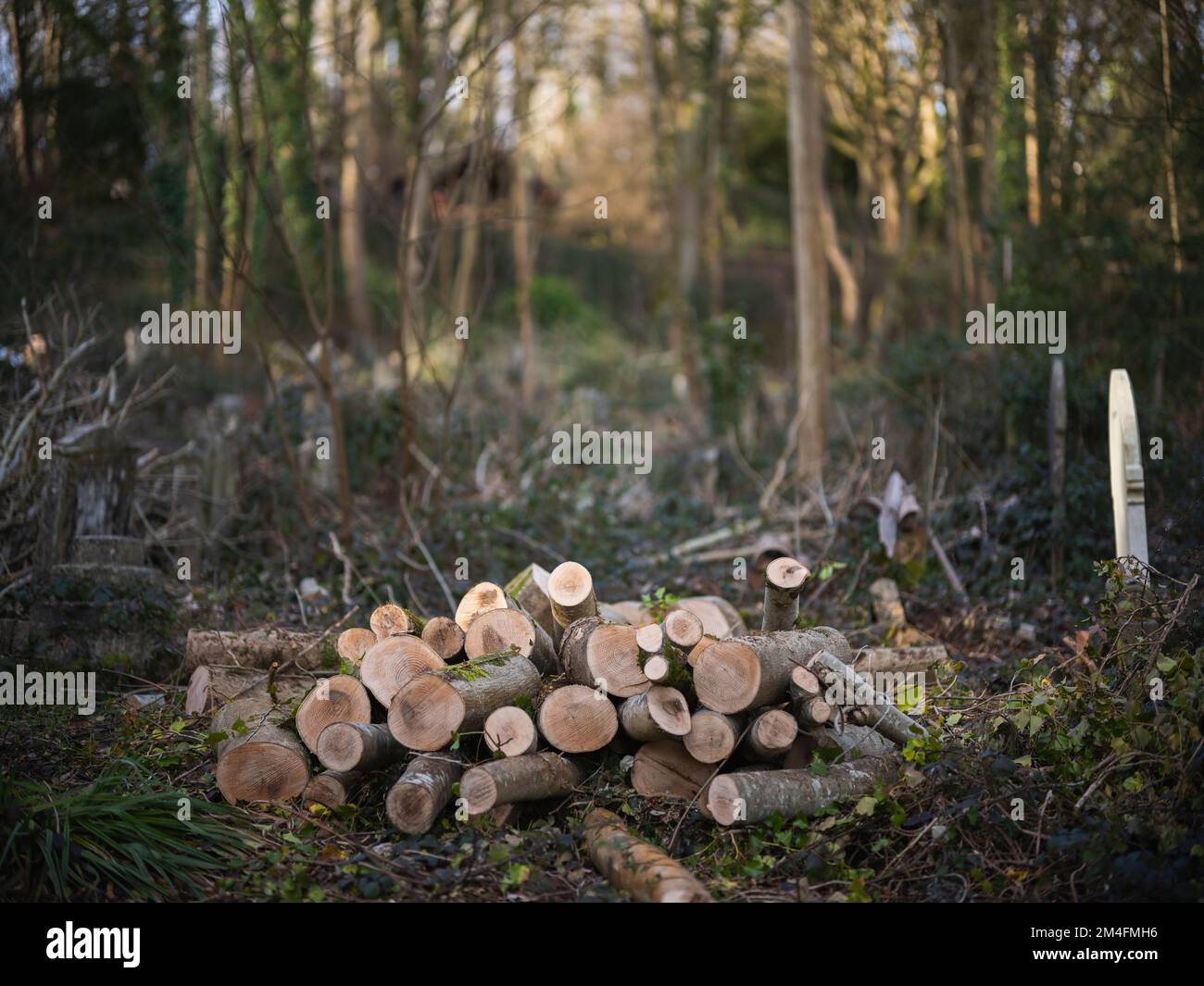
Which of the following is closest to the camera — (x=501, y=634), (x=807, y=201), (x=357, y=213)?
(x=501, y=634)

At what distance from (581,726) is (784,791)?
0.91 m

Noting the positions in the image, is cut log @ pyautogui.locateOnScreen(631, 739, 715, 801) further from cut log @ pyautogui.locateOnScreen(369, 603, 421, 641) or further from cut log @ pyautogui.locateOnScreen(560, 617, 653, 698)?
cut log @ pyautogui.locateOnScreen(369, 603, 421, 641)

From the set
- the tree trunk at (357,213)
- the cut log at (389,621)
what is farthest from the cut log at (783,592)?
the tree trunk at (357,213)

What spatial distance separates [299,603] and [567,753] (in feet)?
10.9

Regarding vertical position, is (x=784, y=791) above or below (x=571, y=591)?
below

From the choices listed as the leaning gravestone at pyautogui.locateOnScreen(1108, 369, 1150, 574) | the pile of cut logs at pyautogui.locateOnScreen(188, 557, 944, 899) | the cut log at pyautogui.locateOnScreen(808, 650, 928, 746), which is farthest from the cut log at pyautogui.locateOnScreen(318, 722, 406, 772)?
the leaning gravestone at pyautogui.locateOnScreen(1108, 369, 1150, 574)

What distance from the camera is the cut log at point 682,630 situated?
16.4 ft

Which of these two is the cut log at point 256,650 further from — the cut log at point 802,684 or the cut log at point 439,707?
the cut log at point 802,684

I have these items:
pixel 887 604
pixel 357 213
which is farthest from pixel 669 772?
pixel 357 213

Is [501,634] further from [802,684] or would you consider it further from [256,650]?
[256,650]

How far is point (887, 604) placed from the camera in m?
7.83

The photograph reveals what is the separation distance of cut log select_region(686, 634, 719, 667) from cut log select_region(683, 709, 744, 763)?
0.24 m

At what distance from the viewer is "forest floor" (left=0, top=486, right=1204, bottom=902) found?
430 centimetres

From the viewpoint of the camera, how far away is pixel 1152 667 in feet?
16.0
